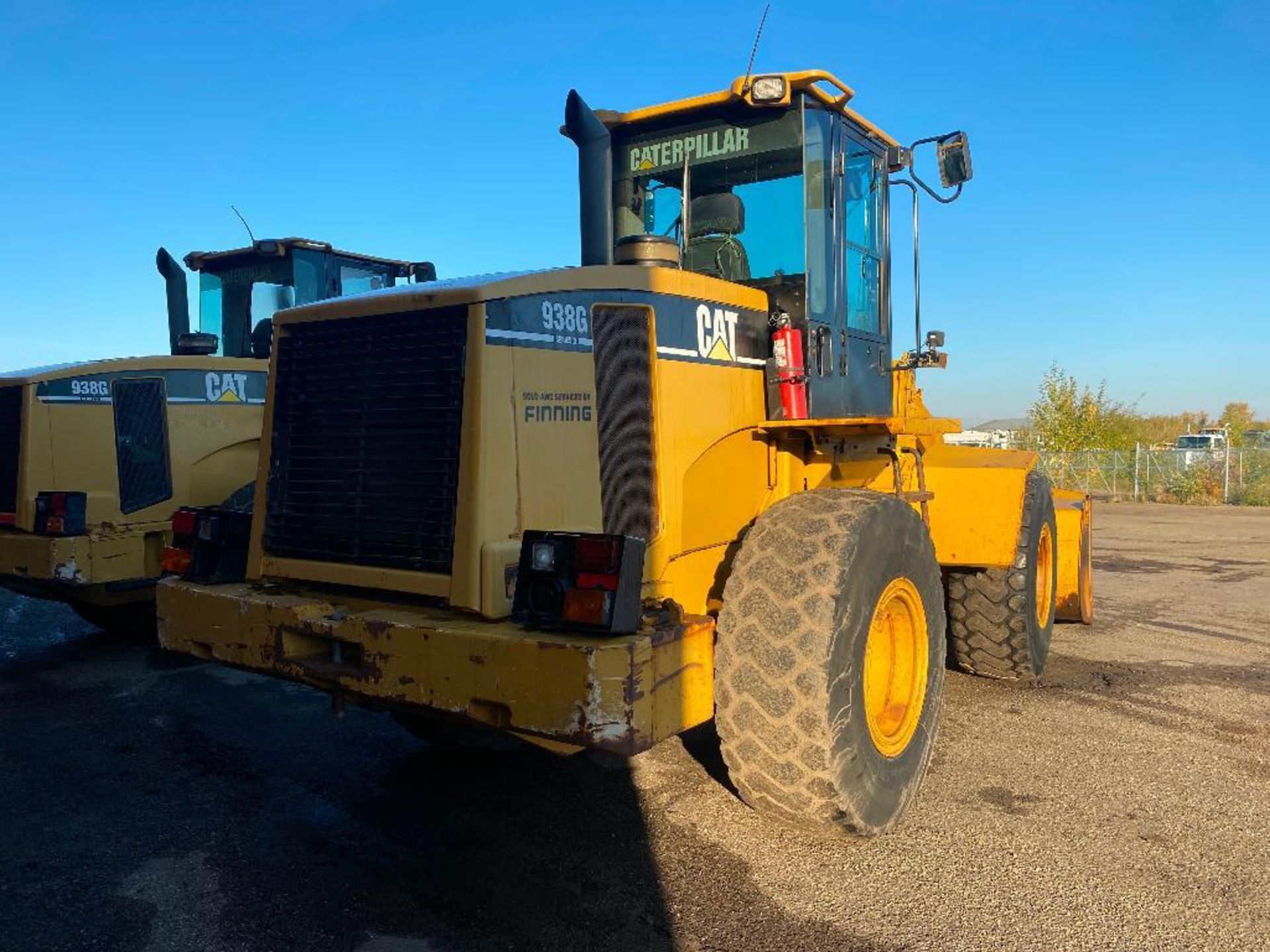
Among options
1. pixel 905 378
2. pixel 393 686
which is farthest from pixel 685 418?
pixel 905 378

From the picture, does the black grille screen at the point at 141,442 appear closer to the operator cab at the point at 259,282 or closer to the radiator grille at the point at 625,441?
the operator cab at the point at 259,282

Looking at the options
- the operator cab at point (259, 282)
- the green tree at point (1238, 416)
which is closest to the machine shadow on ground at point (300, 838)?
the operator cab at point (259, 282)

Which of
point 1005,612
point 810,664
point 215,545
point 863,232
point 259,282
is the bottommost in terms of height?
point 1005,612

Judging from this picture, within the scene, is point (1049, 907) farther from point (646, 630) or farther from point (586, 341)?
point (586, 341)

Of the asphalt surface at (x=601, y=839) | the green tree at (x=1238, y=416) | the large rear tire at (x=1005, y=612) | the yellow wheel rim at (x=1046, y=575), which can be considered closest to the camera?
the asphalt surface at (x=601, y=839)

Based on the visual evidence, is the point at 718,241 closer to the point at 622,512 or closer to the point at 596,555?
the point at 622,512

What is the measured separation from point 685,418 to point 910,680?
1.45 meters

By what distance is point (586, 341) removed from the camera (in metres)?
3.31

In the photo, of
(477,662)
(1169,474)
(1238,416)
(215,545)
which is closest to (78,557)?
(215,545)

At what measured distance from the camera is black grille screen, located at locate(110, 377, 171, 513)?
702 centimetres

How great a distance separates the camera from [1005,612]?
18.1ft

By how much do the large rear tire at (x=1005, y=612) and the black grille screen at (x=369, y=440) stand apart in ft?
11.6

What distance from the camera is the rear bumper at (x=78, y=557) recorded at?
6.31 metres

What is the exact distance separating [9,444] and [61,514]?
37.4 inches
